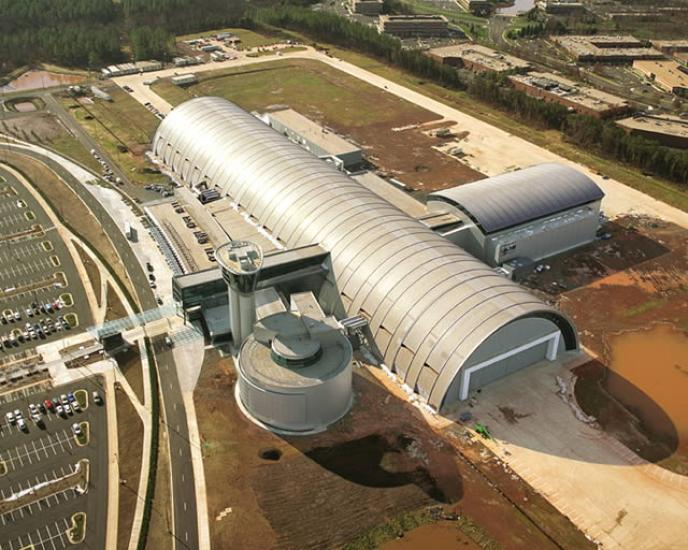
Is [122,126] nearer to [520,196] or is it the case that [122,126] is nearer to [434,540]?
[520,196]

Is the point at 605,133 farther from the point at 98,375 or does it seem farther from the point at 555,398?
the point at 98,375

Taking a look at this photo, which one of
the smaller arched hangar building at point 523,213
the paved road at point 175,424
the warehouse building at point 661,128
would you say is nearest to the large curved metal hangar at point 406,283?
the smaller arched hangar building at point 523,213

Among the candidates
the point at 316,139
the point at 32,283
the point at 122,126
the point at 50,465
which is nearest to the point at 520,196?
the point at 316,139

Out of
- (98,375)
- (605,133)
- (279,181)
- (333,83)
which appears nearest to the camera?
(98,375)

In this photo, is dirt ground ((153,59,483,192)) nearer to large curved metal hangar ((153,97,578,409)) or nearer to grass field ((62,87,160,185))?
grass field ((62,87,160,185))

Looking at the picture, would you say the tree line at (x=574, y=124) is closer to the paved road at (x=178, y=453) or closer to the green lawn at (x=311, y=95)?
the green lawn at (x=311, y=95)

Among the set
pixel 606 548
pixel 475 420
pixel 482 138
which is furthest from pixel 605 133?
pixel 606 548
